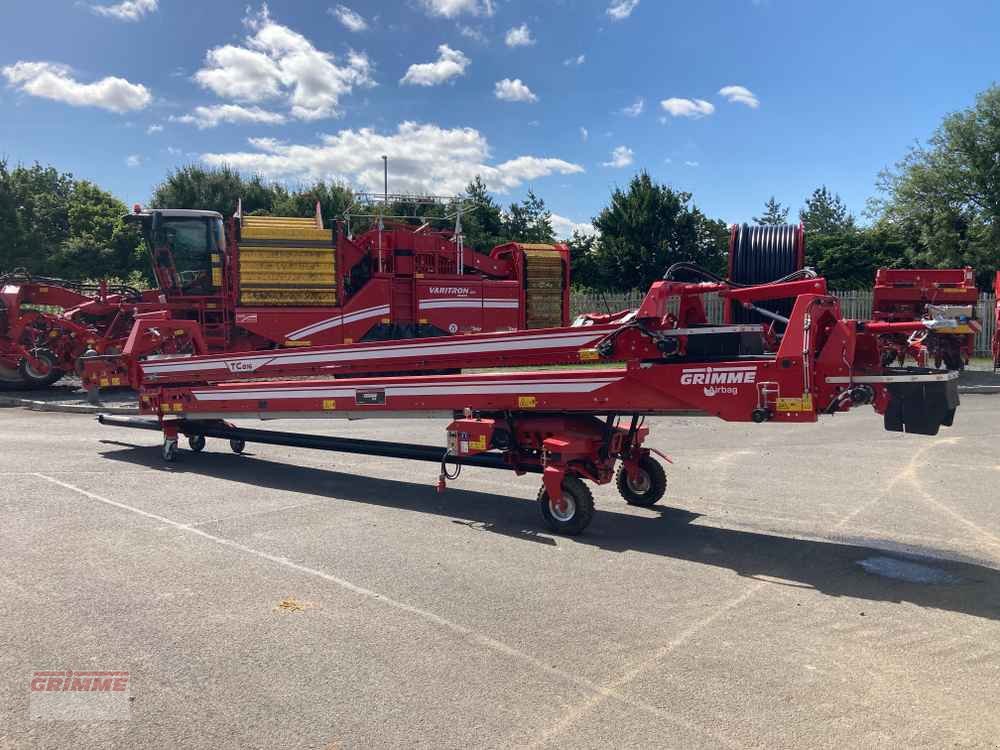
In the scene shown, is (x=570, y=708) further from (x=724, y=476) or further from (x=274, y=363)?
(x=274, y=363)

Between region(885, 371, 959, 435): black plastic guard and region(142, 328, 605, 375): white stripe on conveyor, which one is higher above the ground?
region(142, 328, 605, 375): white stripe on conveyor

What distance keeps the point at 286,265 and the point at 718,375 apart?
493 inches

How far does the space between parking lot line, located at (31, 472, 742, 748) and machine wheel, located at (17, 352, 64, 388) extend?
12091 mm

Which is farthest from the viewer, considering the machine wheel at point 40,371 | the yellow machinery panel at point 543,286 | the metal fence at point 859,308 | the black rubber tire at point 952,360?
the metal fence at point 859,308

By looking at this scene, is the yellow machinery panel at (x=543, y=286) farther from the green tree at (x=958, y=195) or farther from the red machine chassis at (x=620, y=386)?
the green tree at (x=958, y=195)

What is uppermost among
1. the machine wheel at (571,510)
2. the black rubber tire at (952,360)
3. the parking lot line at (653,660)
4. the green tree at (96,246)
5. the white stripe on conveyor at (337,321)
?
the green tree at (96,246)

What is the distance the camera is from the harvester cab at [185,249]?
15.8 m

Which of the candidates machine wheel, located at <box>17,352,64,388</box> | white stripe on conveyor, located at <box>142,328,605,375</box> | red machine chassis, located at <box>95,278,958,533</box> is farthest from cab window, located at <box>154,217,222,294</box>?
red machine chassis, located at <box>95,278,958,533</box>

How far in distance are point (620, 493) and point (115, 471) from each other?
20.2 feet

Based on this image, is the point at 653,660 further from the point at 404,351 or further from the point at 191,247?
the point at 191,247

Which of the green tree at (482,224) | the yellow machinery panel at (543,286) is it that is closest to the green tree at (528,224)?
the green tree at (482,224)

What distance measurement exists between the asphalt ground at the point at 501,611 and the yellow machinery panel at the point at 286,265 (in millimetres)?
8215

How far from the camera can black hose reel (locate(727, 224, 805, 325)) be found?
43.8ft

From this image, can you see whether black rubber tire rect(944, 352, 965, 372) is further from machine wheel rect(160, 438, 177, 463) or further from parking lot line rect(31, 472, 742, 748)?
machine wheel rect(160, 438, 177, 463)
